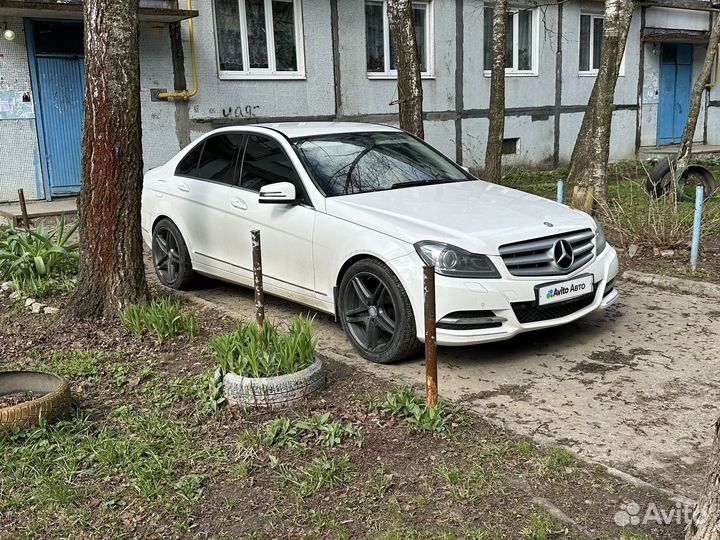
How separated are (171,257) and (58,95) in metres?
5.92

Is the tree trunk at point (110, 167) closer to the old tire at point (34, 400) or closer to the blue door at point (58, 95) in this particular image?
the old tire at point (34, 400)

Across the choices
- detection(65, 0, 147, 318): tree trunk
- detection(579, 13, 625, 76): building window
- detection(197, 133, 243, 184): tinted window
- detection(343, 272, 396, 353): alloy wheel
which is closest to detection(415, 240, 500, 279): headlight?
detection(343, 272, 396, 353): alloy wheel

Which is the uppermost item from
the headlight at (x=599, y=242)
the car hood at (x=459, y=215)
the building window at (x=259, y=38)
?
the building window at (x=259, y=38)

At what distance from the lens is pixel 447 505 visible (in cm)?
342

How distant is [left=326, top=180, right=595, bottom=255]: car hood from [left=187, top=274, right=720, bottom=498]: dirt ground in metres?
0.88

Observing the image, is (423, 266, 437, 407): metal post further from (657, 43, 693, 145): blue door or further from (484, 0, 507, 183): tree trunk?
(657, 43, 693, 145): blue door

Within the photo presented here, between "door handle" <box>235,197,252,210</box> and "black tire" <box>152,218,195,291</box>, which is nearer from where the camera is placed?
"door handle" <box>235,197,252,210</box>

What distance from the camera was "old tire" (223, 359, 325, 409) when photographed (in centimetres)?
439

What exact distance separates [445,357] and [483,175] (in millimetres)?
7942

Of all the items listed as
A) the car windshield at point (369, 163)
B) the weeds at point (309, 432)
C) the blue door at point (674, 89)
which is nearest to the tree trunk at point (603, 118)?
the car windshield at point (369, 163)

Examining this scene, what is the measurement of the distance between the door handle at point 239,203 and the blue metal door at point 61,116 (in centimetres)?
645

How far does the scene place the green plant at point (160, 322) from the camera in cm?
571

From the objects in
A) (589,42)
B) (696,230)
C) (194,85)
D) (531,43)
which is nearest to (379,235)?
(696,230)

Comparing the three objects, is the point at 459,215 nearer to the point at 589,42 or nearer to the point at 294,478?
the point at 294,478
